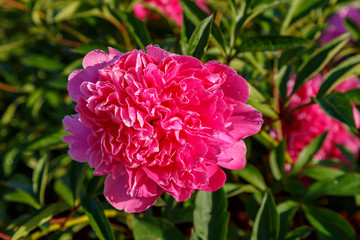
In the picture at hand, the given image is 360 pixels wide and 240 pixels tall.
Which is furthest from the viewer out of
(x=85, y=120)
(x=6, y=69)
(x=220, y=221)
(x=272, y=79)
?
(x=6, y=69)

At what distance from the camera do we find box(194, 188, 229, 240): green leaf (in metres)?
0.69

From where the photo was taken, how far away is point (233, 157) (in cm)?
61

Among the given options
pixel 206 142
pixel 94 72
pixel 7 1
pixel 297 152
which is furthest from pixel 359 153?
pixel 7 1

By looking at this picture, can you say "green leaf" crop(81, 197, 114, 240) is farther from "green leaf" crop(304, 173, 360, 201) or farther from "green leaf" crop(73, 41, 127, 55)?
"green leaf" crop(304, 173, 360, 201)

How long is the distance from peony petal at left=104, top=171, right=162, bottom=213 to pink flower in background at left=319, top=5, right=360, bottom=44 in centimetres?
108

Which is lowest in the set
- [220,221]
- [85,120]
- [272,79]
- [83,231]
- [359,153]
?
[83,231]

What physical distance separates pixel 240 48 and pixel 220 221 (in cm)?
38


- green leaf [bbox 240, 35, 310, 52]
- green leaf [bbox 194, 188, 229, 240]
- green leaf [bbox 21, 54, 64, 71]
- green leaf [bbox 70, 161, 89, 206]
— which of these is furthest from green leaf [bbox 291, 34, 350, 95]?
green leaf [bbox 21, 54, 64, 71]

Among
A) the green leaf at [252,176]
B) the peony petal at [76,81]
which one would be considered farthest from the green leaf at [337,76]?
the peony petal at [76,81]

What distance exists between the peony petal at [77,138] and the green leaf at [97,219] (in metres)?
0.15

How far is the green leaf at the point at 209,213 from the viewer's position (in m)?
0.69

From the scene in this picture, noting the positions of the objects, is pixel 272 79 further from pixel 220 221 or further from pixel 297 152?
pixel 220 221

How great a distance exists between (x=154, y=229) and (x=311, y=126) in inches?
22.5

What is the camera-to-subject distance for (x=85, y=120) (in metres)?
0.56
